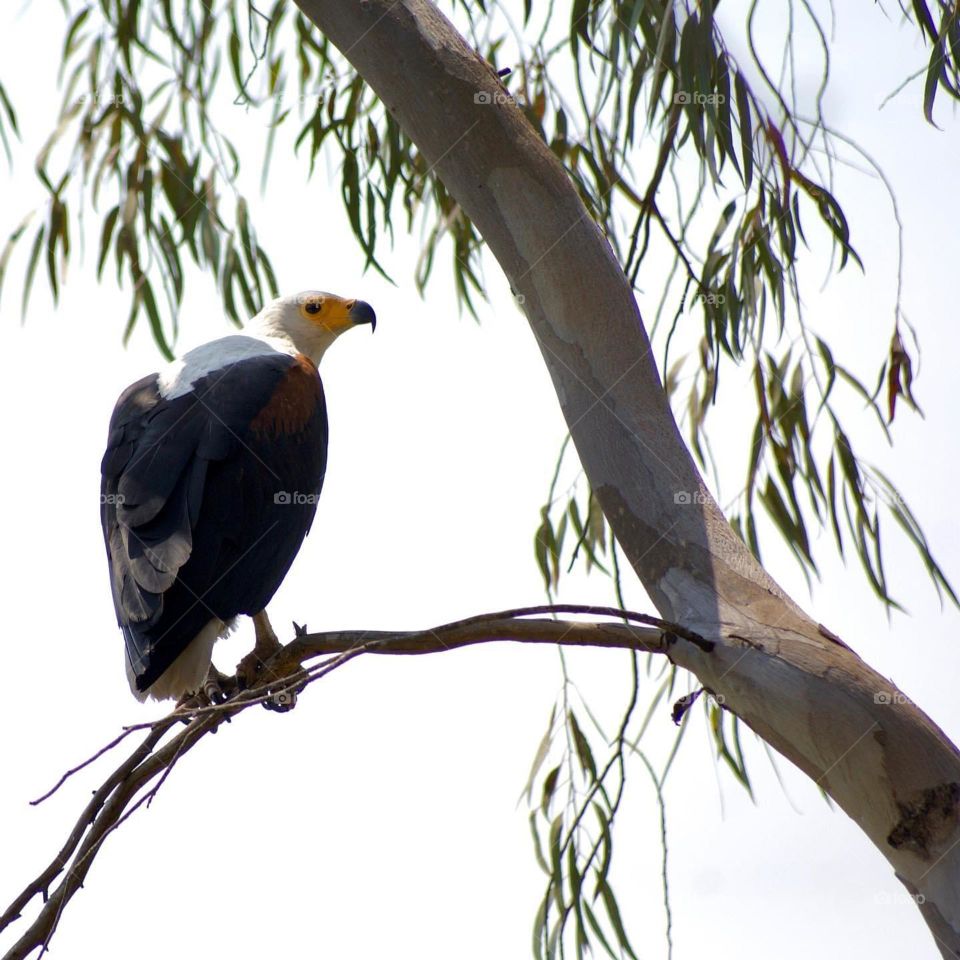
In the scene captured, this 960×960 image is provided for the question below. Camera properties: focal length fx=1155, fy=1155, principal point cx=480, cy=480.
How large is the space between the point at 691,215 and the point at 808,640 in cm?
110

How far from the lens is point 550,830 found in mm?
2314

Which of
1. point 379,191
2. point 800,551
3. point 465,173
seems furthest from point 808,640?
point 379,191

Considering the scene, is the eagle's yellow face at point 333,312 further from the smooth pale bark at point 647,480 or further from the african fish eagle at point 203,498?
the smooth pale bark at point 647,480

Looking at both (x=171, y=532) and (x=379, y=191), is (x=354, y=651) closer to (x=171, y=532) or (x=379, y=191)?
(x=171, y=532)
